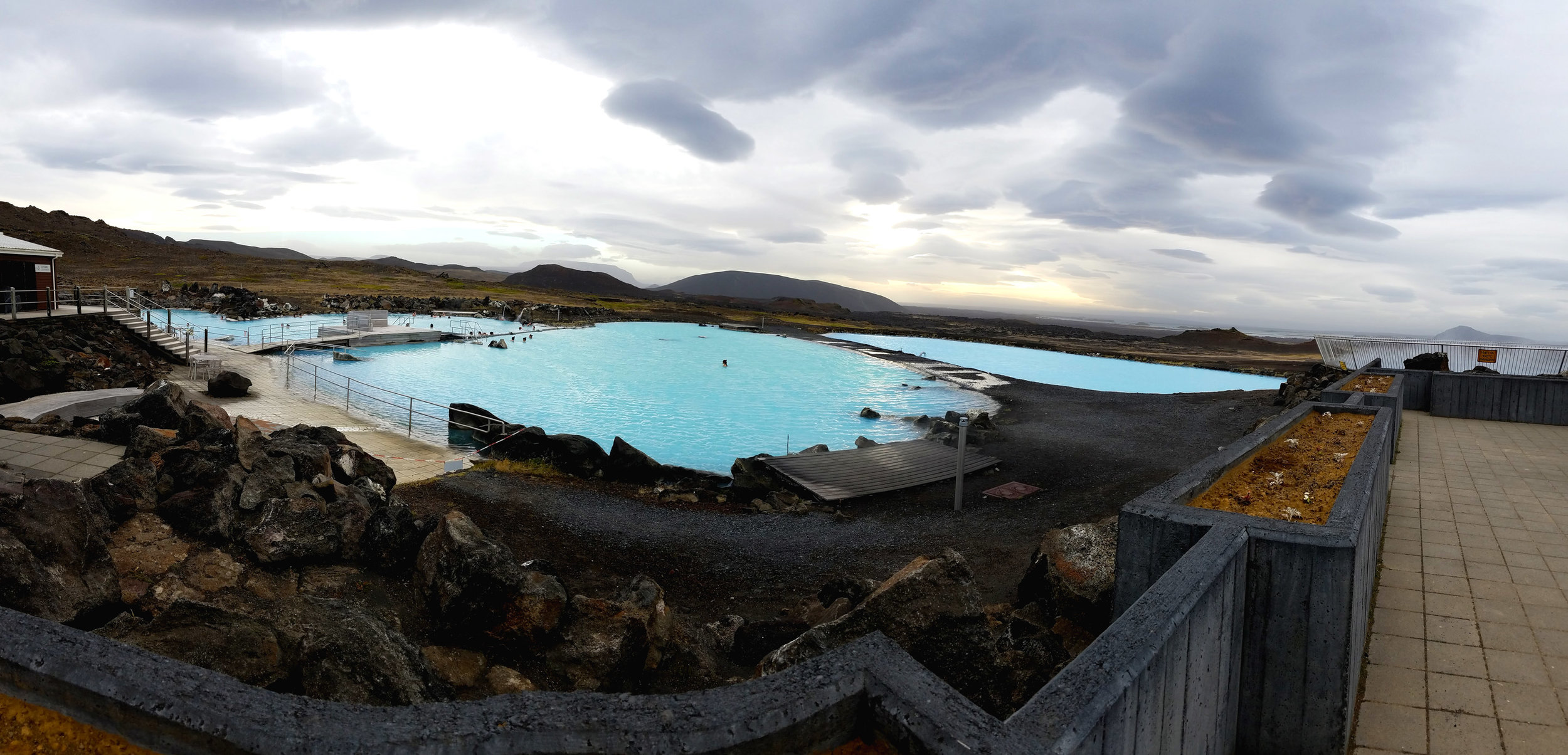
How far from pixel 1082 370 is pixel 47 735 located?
158 ft

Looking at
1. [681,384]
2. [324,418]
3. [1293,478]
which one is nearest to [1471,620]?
[1293,478]

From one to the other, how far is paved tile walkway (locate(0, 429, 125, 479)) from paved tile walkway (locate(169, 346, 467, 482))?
3.42 meters

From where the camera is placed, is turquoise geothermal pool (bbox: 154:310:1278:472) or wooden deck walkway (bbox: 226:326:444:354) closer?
turquoise geothermal pool (bbox: 154:310:1278:472)

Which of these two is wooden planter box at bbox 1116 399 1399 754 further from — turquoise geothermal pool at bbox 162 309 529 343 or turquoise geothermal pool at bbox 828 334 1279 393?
turquoise geothermal pool at bbox 162 309 529 343

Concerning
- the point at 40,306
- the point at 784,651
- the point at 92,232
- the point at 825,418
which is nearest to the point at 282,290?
the point at 40,306

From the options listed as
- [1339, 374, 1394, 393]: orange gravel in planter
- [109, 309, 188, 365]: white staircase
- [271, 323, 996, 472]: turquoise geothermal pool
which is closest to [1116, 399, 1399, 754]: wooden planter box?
[1339, 374, 1394, 393]: orange gravel in planter

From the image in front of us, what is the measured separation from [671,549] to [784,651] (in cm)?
465

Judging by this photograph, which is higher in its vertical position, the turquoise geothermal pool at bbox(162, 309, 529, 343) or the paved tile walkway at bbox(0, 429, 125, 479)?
the turquoise geothermal pool at bbox(162, 309, 529, 343)

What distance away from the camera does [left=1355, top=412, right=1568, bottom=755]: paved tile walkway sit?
11.3 ft

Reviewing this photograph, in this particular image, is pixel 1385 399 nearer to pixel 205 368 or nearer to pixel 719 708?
pixel 719 708

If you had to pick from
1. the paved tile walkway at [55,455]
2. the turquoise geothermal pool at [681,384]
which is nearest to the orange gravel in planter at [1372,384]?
the turquoise geothermal pool at [681,384]

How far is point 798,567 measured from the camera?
28.2ft

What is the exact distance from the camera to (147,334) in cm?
2011

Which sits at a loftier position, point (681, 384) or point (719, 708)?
point (719, 708)
